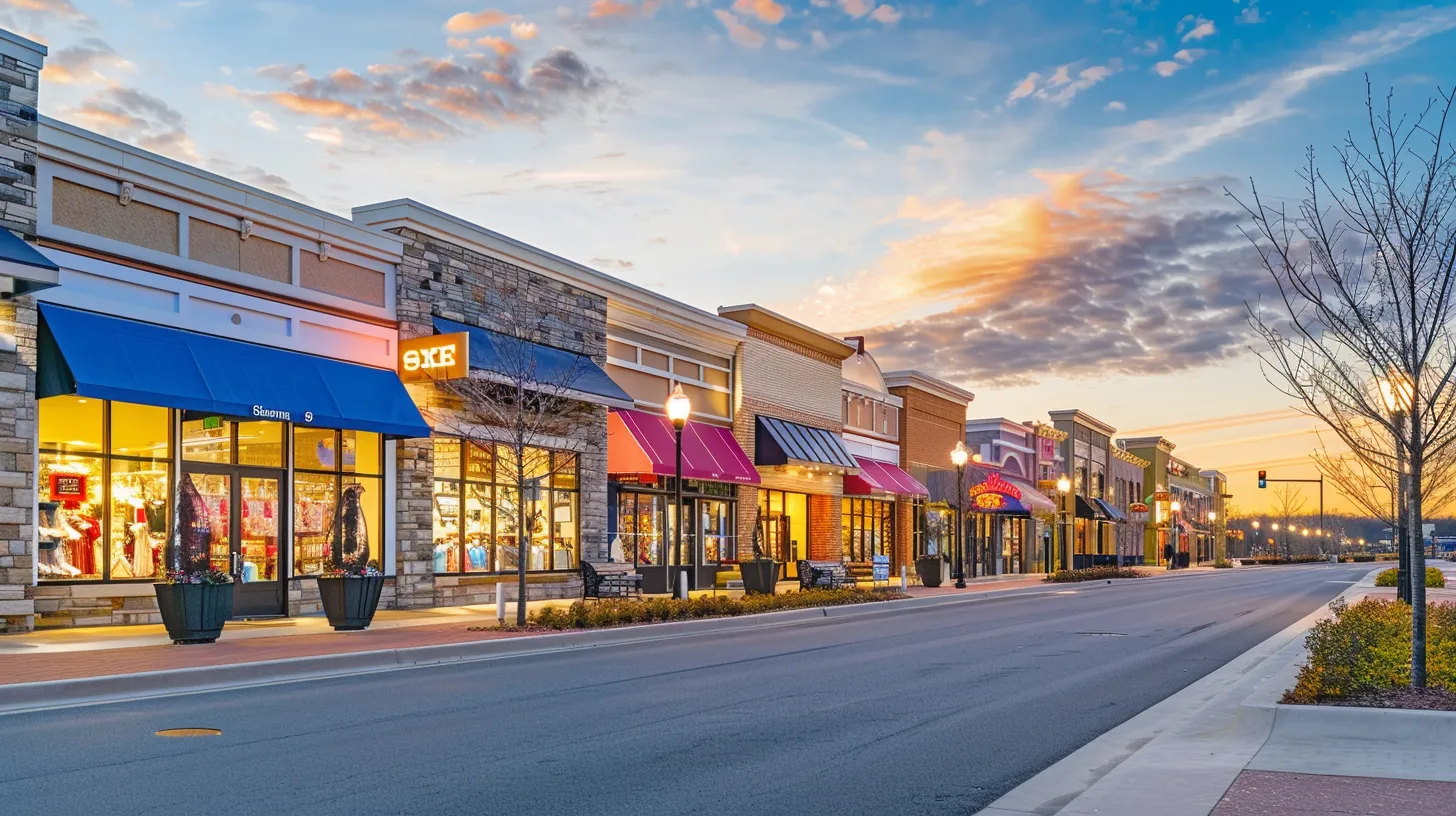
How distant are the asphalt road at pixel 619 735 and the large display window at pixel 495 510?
863 cm

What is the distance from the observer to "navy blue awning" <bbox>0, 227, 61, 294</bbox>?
649 inches

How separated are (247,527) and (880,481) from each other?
88.2 feet

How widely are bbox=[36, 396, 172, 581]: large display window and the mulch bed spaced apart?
1688cm

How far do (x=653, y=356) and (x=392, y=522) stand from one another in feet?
36.3

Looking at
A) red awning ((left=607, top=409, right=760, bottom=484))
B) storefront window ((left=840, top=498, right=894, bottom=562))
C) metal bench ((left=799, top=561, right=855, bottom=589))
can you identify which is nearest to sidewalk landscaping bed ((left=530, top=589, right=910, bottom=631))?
red awning ((left=607, top=409, right=760, bottom=484))

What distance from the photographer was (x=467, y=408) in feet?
87.0

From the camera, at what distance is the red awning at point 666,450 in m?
31.4

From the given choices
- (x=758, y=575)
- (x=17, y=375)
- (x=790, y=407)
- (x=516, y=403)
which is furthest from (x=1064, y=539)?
(x=17, y=375)

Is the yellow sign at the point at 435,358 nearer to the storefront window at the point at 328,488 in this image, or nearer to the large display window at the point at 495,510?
the storefront window at the point at 328,488

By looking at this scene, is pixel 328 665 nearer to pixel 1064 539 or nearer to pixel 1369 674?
pixel 1369 674

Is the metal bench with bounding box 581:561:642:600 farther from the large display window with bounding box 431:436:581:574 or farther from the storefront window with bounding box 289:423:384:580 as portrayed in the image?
the storefront window with bounding box 289:423:384:580

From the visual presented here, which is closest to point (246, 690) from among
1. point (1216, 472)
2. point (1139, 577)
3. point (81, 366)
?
point (81, 366)

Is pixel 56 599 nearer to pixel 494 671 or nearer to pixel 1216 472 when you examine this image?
pixel 494 671

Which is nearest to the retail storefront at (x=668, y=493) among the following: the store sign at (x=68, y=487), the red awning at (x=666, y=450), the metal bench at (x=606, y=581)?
the red awning at (x=666, y=450)
